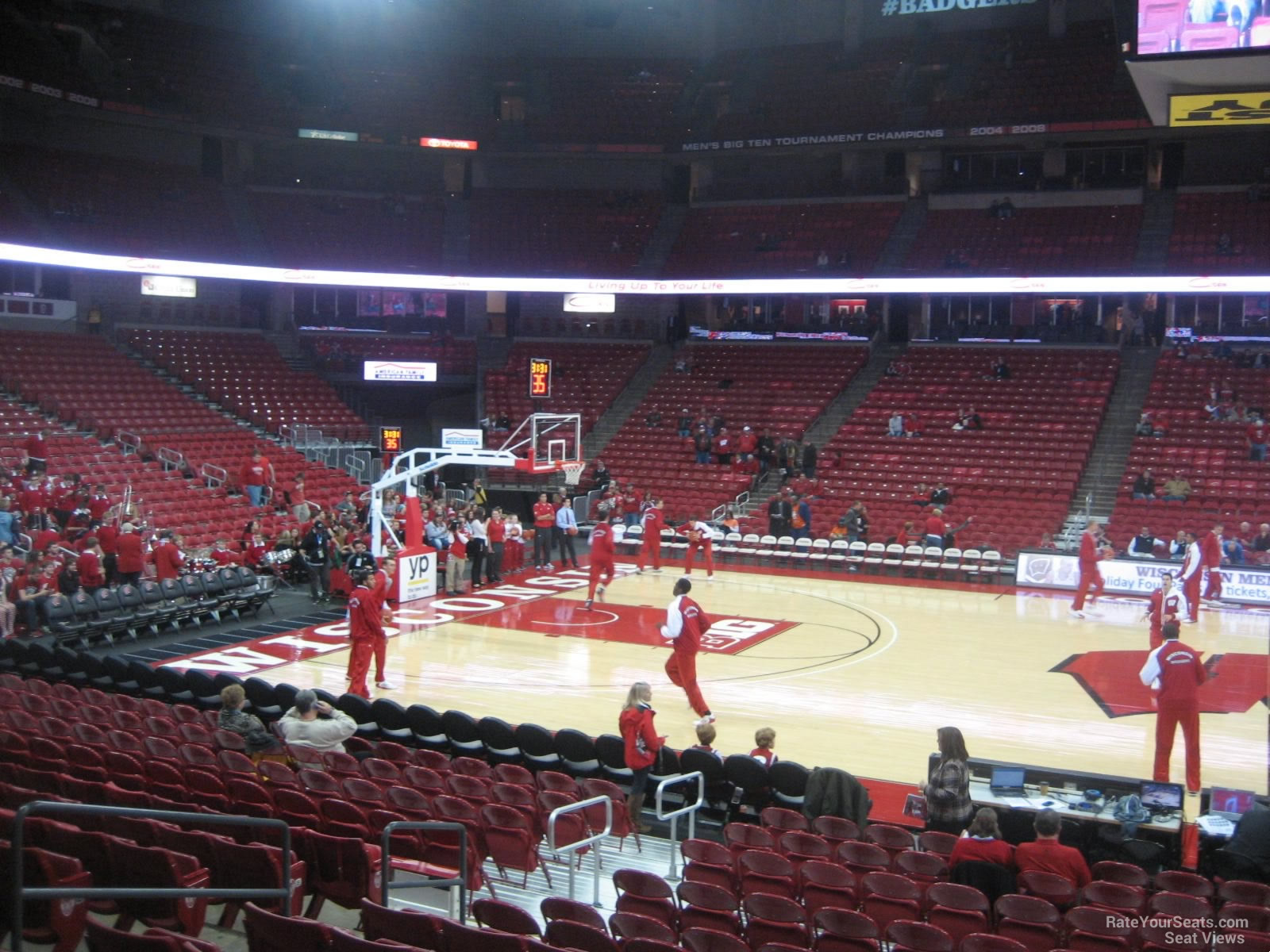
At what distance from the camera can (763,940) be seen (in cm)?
671

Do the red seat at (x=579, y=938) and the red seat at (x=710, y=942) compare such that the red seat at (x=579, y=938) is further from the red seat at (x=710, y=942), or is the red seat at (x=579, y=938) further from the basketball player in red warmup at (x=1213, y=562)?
the basketball player in red warmup at (x=1213, y=562)

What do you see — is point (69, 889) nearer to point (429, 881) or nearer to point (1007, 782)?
point (429, 881)

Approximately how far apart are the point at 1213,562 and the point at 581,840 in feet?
53.6

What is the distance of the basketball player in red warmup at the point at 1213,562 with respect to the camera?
69.6 ft

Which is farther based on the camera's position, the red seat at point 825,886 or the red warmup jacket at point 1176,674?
the red warmup jacket at point 1176,674

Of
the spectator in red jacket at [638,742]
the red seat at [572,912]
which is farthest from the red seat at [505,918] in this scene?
the spectator in red jacket at [638,742]

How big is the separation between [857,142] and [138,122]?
1982cm

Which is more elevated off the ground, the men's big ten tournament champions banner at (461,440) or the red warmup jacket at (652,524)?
the men's big ten tournament champions banner at (461,440)

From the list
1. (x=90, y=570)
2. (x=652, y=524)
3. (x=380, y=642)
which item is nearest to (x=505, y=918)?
(x=380, y=642)

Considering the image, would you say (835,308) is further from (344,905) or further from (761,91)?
(344,905)

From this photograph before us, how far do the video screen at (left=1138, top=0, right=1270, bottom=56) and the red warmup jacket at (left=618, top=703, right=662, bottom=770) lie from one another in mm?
8345

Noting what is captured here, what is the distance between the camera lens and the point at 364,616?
46.9 ft

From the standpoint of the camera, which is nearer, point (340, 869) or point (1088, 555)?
point (340, 869)

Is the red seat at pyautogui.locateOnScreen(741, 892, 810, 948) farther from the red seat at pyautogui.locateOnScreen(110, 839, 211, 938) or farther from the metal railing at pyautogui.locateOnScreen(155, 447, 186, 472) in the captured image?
the metal railing at pyautogui.locateOnScreen(155, 447, 186, 472)
